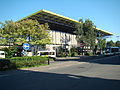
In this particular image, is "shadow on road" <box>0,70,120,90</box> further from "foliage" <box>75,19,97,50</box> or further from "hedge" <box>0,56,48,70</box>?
"foliage" <box>75,19,97,50</box>

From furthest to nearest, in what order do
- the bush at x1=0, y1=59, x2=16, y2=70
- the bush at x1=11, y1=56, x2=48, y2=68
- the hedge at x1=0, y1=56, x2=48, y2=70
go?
the bush at x1=11, y1=56, x2=48, y2=68 < the hedge at x1=0, y1=56, x2=48, y2=70 < the bush at x1=0, y1=59, x2=16, y2=70

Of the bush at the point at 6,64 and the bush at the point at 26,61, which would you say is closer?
the bush at the point at 6,64

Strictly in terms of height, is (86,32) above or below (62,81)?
above

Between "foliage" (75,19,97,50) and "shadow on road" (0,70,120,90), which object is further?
"foliage" (75,19,97,50)

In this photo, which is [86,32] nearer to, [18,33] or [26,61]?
[18,33]

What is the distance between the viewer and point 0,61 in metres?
12.8

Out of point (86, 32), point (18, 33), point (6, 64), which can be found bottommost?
point (6, 64)

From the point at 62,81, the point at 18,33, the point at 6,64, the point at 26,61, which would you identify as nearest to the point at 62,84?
the point at 62,81

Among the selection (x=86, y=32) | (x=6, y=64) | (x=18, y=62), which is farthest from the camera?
(x=86, y=32)

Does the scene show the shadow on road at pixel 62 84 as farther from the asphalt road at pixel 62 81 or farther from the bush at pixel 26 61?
the bush at pixel 26 61

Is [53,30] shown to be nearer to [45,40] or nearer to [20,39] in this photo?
[45,40]

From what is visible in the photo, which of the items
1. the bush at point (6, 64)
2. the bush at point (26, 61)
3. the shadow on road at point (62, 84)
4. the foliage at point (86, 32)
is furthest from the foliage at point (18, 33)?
the foliage at point (86, 32)

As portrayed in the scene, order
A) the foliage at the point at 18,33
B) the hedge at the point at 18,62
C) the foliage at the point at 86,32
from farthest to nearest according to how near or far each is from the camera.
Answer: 1. the foliage at the point at 86,32
2. the foliage at the point at 18,33
3. the hedge at the point at 18,62

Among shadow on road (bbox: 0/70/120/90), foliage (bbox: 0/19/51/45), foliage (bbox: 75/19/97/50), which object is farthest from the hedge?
foliage (bbox: 75/19/97/50)
